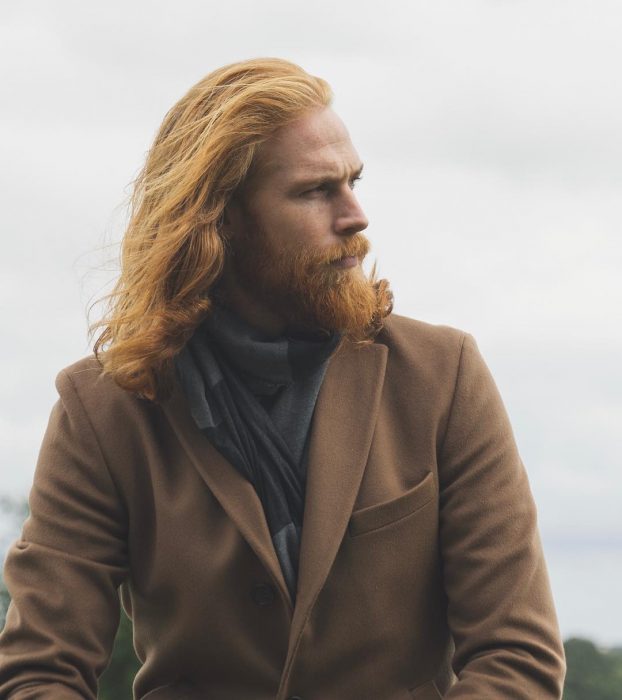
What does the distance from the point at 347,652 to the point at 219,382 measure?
2.55 ft

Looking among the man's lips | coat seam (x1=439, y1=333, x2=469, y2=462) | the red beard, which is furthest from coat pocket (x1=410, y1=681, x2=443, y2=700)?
the man's lips

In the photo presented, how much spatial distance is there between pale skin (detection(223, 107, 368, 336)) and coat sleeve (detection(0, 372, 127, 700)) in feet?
1.98

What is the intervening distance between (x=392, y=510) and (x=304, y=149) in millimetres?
980

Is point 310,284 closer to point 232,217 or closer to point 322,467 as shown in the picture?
point 232,217

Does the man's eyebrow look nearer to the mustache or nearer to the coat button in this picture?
the mustache

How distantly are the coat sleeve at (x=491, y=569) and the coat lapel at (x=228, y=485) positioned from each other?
472 millimetres

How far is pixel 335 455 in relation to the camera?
13.3 feet

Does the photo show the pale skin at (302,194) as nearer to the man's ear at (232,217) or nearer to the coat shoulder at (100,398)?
the man's ear at (232,217)

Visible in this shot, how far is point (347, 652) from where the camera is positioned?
402cm

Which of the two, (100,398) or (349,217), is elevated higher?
(349,217)

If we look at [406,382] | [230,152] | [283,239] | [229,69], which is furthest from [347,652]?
[229,69]

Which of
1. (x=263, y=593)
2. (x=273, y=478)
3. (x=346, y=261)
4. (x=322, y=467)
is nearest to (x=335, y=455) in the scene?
(x=322, y=467)

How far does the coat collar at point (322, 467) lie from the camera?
3945 mm

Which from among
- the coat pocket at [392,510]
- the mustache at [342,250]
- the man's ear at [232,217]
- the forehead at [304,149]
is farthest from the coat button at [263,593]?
the forehead at [304,149]
